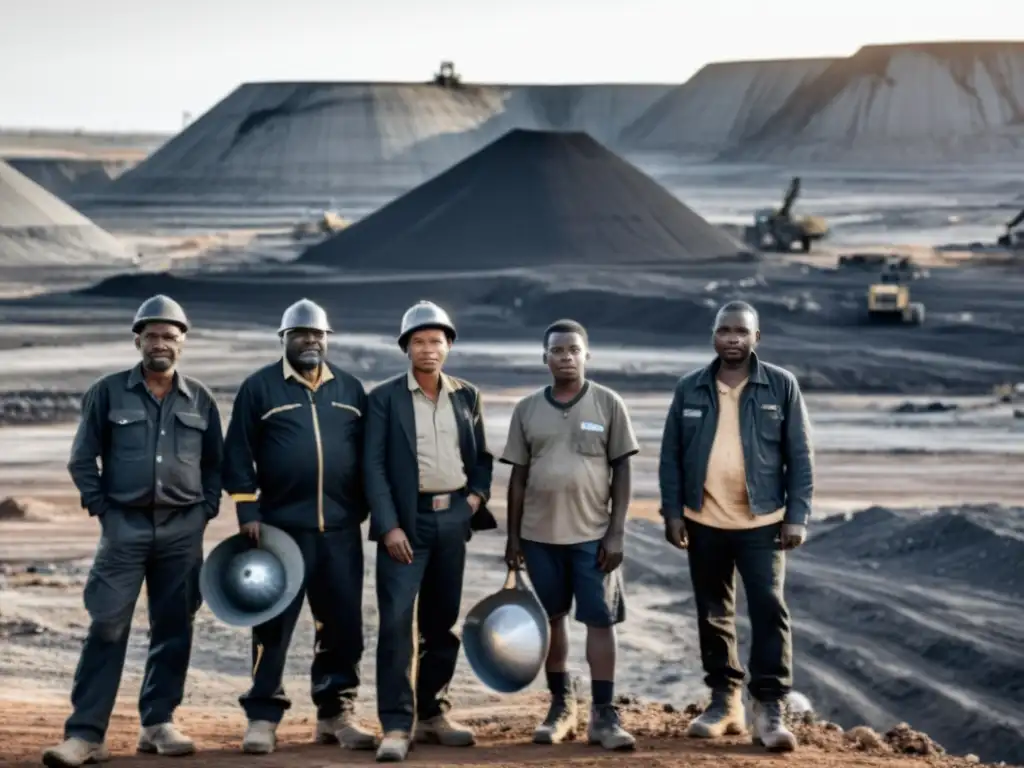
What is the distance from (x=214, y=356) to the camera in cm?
3228

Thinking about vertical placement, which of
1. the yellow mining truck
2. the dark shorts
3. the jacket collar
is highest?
the yellow mining truck

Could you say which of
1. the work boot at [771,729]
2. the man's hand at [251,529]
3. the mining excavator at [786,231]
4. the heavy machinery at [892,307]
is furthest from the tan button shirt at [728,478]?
the mining excavator at [786,231]

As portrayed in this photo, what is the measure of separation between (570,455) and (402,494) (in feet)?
2.08

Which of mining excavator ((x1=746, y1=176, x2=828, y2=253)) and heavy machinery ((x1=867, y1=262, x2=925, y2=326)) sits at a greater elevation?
mining excavator ((x1=746, y1=176, x2=828, y2=253))

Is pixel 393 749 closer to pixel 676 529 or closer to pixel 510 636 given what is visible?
pixel 510 636

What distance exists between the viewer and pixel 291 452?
719cm

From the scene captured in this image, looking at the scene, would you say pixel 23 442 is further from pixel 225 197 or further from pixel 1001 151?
pixel 1001 151

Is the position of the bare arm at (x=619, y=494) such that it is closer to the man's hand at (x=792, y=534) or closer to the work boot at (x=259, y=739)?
the man's hand at (x=792, y=534)

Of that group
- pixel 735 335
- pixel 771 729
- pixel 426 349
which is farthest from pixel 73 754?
pixel 735 335

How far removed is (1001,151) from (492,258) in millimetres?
66886

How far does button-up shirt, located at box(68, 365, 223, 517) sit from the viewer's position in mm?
7027

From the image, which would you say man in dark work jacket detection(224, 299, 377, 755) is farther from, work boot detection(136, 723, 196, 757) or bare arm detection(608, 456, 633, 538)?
bare arm detection(608, 456, 633, 538)

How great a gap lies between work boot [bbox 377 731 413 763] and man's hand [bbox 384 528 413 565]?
641 mm

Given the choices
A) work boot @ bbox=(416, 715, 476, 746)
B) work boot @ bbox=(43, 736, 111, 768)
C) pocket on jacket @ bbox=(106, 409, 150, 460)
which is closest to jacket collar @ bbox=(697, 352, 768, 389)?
work boot @ bbox=(416, 715, 476, 746)
